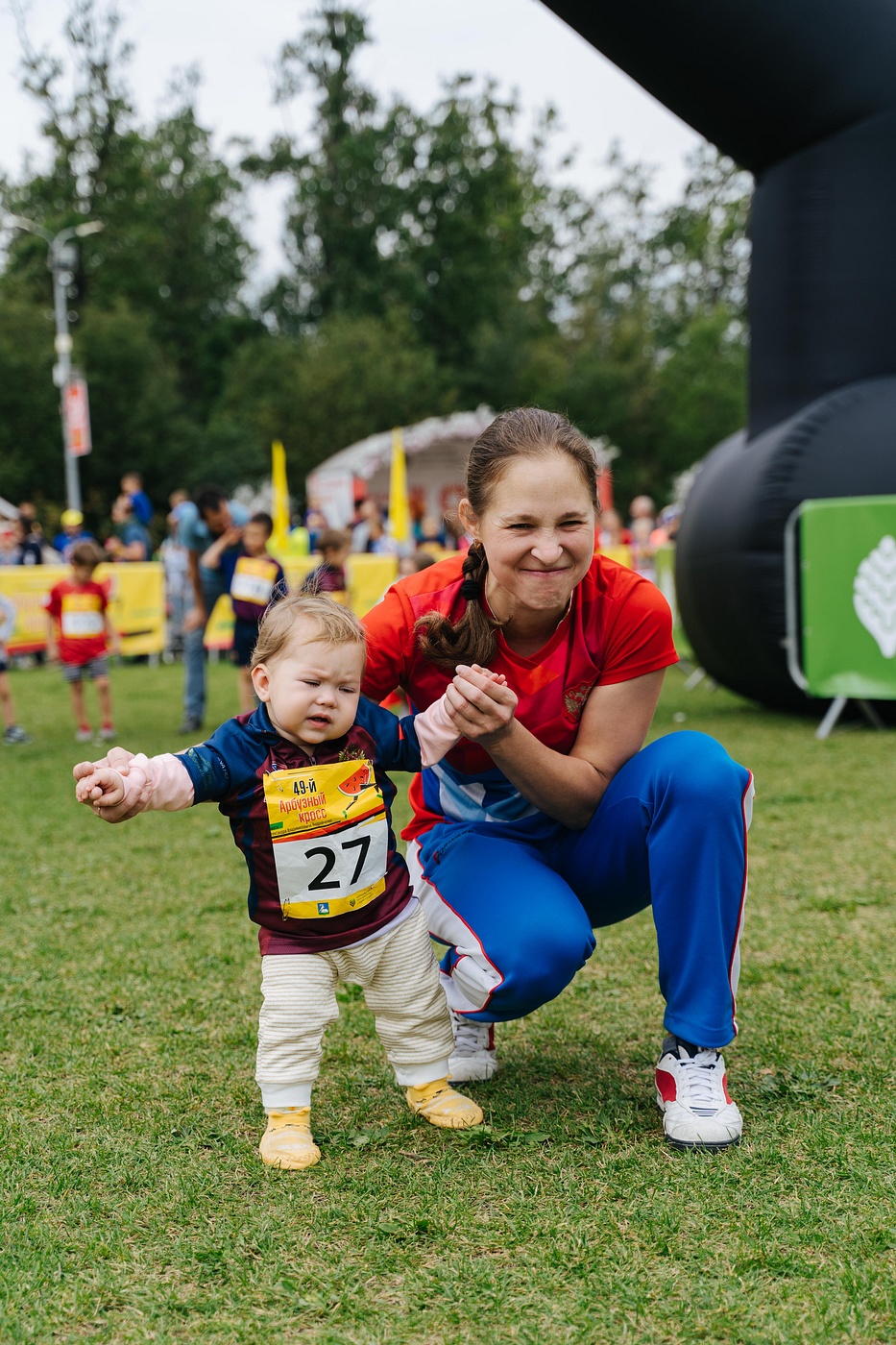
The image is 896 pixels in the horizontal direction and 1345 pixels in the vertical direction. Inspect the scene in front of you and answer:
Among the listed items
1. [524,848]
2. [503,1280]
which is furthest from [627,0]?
[503,1280]

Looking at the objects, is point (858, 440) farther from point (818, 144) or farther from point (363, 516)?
point (363, 516)

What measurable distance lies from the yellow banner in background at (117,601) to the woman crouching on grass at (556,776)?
1317 centimetres

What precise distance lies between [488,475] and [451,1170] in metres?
1.42

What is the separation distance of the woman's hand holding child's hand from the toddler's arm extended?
561mm

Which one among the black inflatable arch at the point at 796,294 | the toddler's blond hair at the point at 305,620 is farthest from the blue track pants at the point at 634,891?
the black inflatable arch at the point at 796,294

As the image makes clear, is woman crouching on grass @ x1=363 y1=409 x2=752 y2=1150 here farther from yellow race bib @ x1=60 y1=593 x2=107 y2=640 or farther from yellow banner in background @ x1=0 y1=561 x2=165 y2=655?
yellow banner in background @ x1=0 y1=561 x2=165 y2=655

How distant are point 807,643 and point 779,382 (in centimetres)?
188

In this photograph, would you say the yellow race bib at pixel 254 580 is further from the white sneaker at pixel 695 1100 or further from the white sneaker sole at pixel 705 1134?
the white sneaker sole at pixel 705 1134

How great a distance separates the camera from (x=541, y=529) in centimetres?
256

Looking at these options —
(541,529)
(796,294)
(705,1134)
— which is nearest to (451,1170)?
(705,1134)

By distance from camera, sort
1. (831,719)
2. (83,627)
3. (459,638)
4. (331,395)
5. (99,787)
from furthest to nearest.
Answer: (331,395)
(83,627)
(831,719)
(459,638)
(99,787)

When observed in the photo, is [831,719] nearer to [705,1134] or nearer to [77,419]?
[705,1134]

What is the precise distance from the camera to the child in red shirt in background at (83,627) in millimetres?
9391

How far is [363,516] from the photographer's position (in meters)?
17.6
